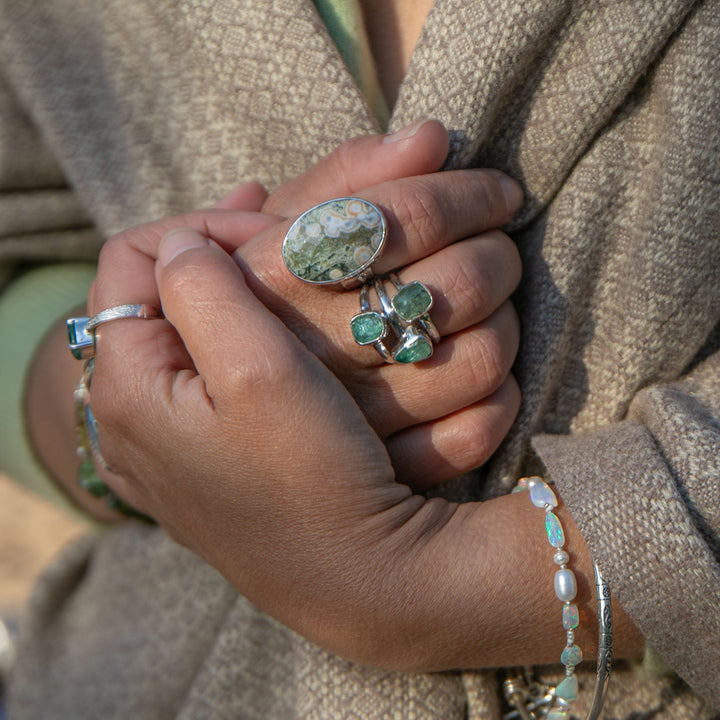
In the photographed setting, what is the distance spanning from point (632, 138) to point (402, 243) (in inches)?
12.3

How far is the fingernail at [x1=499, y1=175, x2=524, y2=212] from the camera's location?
0.86m

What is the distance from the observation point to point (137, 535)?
1339 millimetres

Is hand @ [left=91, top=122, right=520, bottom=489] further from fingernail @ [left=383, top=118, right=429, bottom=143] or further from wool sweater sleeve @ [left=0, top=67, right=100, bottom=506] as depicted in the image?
wool sweater sleeve @ [left=0, top=67, right=100, bottom=506]

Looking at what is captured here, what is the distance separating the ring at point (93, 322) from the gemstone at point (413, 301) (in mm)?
329

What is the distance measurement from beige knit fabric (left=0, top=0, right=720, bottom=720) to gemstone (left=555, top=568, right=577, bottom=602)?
0.04 m

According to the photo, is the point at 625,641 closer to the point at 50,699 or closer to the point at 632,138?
the point at 632,138

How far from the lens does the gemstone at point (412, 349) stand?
30.7 inches

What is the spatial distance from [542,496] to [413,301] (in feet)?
0.89

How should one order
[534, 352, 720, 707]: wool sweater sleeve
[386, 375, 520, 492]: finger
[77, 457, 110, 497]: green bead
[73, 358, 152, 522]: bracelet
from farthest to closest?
[77, 457, 110, 497]: green bead → [73, 358, 152, 522]: bracelet → [386, 375, 520, 492]: finger → [534, 352, 720, 707]: wool sweater sleeve

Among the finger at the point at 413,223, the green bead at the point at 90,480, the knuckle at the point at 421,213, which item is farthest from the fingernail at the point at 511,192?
the green bead at the point at 90,480

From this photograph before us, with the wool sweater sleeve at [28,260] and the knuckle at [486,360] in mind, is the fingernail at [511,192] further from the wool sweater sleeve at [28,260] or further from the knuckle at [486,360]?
the wool sweater sleeve at [28,260]

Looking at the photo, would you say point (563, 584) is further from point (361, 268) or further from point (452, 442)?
point (361, 268)

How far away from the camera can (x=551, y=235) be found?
887 mm

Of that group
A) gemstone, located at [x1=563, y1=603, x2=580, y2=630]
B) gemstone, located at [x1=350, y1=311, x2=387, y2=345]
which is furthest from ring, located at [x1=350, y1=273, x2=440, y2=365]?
gemstone, located at [x1=563, y1=603, x2=580, y2=630]
